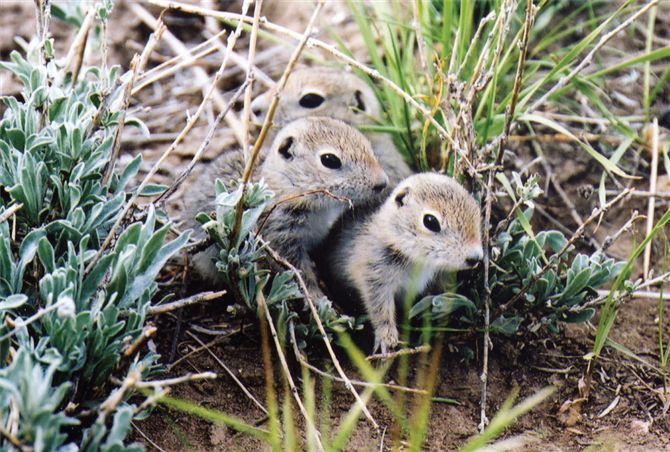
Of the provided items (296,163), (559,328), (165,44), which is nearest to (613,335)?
(559,328)

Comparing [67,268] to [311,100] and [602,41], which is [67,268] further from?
[311,100]

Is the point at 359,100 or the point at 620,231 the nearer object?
the point at 620,231

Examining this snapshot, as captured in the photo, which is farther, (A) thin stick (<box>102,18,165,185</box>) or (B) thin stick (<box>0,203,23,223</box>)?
(A) thin stick (<box>102,18,165,185</box>)

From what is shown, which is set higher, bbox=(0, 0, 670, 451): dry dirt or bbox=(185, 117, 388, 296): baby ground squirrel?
bbox=(185, 117, 388, 296): baby ground squirrel

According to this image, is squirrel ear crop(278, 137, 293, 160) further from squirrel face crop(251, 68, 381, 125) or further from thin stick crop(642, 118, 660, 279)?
thin stick crop(642, 118, 660, 279)

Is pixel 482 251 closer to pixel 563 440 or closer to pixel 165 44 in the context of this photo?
pixel 563 440

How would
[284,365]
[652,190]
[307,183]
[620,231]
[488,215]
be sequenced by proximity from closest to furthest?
[284,365] → [620,231] → [488,215] → [307,183] → [652,190]

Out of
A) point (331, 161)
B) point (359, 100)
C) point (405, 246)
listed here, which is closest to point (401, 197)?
point (405, 246)

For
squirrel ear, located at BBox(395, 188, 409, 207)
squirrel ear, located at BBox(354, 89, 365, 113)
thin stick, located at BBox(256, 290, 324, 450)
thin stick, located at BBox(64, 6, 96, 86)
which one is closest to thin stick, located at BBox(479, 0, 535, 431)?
squirrel ear, located at BBox(395, 188, 409, 207)
